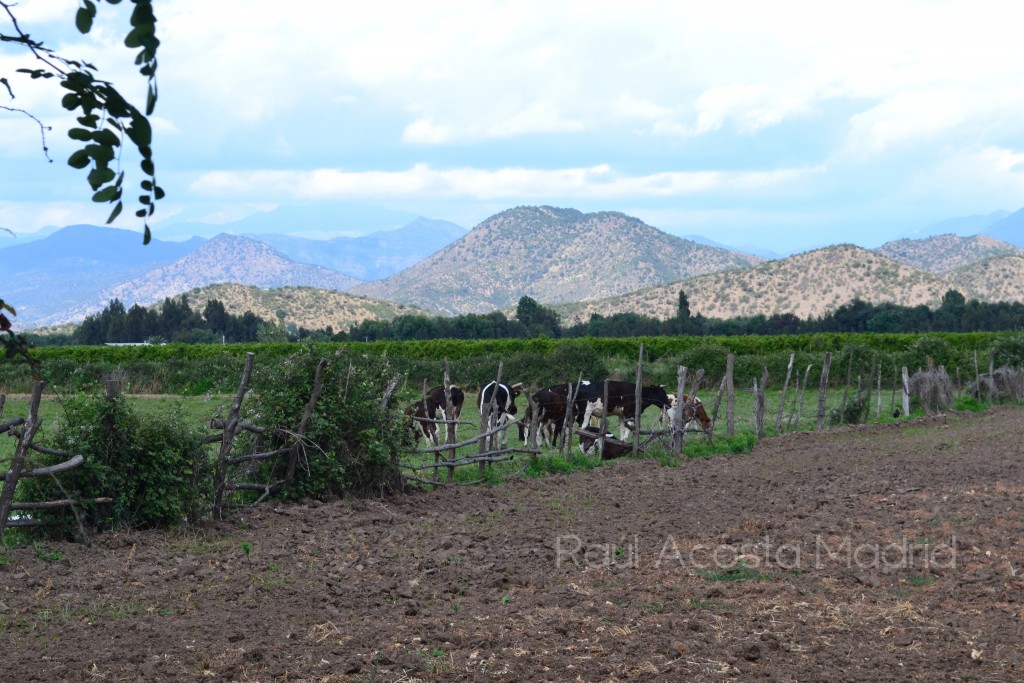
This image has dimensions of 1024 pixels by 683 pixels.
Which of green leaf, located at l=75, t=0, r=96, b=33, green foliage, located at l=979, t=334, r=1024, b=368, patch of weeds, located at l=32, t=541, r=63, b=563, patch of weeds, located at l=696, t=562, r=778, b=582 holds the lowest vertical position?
patch of weeds, located at l=696, t=562, r=778, b=582

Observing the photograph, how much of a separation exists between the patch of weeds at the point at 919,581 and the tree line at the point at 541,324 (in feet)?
170

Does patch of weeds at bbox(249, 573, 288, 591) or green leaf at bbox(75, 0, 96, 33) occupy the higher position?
green leaf at bbox(75, 0, 96, 33)

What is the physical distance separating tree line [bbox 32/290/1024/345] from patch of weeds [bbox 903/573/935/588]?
170 feet

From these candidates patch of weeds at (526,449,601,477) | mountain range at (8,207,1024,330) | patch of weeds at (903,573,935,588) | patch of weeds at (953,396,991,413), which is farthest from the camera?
mountain range at (8,207,1024,330)

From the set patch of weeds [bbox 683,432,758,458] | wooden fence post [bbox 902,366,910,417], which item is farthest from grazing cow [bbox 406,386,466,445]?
wooden fence post [bbox 902,366,910,417]

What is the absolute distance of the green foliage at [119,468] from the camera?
352 inches

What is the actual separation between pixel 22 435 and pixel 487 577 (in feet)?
13.3

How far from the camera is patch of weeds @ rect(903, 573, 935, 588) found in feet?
24.9

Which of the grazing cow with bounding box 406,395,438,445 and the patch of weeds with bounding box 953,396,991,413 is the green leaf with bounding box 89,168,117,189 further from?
the patch of weeds with bounding box 953,396,991,413

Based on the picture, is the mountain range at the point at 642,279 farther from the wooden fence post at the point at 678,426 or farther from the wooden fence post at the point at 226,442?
the wooden fence post at the point at 226,442

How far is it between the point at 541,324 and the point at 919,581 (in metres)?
67.6

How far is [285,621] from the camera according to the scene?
680cm

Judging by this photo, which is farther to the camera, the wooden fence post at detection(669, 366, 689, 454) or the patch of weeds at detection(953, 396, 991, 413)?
the patch of weeds at detection(953, 396, 991, 413)

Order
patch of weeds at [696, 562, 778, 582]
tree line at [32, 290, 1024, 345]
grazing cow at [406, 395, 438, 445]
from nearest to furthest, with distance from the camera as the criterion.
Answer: patch of weeds at [696, 562, 778, 582] → grazing cow at [406, 395, 438, 445] → tree line at [32, 290, 1024, 345]
